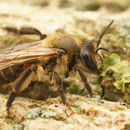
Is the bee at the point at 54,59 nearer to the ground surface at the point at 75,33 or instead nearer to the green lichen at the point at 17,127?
the ground surface at the point at 75,33

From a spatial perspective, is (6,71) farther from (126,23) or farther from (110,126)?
(126,23)

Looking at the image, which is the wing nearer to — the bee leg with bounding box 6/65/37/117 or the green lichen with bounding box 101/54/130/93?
the bee leg with bounding box 6/65/37/117

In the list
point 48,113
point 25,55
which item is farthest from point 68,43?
point 48,113

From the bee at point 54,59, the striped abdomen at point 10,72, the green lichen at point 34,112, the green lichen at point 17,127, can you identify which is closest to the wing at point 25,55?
the bee at point 54,59

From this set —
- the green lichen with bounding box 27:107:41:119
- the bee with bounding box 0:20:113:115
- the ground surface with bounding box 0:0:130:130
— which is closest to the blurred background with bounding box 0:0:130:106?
the ground surface with bounding box 0:0:130:130

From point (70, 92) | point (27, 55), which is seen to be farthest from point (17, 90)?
point (70, 92)
